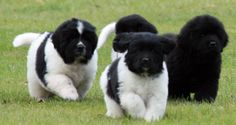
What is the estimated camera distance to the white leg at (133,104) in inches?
331

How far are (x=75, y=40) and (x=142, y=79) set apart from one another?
200 cm

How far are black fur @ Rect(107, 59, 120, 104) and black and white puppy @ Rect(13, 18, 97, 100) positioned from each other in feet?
4.66

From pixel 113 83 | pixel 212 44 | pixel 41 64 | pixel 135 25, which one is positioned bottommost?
pixel 41 64

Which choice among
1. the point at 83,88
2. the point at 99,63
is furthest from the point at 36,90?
the point at 99,63

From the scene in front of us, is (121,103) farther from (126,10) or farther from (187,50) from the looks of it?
(126,10)

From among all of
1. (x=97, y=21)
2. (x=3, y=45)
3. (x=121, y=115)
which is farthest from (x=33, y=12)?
(x=121, y=115)

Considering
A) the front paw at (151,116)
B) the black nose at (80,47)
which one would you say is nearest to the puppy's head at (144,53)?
the front paw at (151,116)

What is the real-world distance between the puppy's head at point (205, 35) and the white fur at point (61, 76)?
4.55 ft

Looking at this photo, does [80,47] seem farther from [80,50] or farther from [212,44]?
[212,44]

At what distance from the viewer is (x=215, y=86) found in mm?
10633

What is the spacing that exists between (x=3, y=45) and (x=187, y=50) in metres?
8.60

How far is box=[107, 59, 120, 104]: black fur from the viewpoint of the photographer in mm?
8578

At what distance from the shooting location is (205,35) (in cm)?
1034

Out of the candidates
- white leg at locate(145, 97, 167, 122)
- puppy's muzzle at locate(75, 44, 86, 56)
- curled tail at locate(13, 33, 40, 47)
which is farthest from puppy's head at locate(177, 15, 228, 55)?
curled tail at locate(13, 33, 40, 47)
